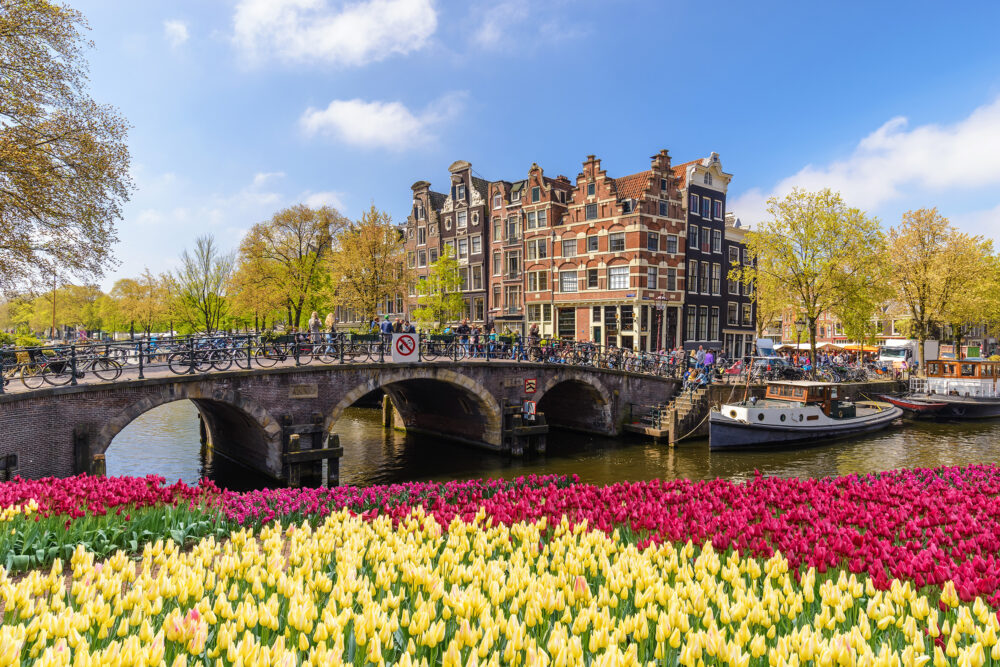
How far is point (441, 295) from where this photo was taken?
40.4m

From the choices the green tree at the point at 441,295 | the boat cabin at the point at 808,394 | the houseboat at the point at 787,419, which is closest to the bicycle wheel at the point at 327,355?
the houseboat at the point at 787,419

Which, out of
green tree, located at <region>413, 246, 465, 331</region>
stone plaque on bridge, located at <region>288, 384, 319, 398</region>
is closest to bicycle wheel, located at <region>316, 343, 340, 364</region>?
stone plaque on bridge, located at <region>288, 384, 319, 398</region>

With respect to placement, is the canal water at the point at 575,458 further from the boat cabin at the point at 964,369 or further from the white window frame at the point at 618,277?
the white window frame at the point at 618,277

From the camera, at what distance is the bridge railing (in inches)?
622

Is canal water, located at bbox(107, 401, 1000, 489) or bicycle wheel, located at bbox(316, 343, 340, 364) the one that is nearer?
canal water, located at bbox(107, 401, 1000, 489)

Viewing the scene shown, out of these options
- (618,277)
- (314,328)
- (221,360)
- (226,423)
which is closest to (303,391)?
(221,360)

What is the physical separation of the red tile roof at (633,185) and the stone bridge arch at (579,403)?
1641 centimetres

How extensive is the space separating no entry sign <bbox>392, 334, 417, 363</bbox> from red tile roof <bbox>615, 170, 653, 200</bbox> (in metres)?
23.0

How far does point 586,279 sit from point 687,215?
834 centimetres

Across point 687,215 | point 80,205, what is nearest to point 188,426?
point 80,205

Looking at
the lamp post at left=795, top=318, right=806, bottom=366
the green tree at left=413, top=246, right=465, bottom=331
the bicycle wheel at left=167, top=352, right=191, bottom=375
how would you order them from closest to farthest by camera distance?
the bicycle wheel at left=167, top=352, right=191, bottom=375, the green tree at left=413, top=246, right=465, bottom=331, the lamp post at left=795, top=318, right=806, bottom=366

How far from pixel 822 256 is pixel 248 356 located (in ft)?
96.5

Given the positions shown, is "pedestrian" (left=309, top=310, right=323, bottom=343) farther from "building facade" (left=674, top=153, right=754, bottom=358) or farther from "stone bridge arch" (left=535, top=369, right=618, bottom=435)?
"building facade" (left=674, top=153, right=754, bottom=358)

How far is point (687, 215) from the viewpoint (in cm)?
4119
